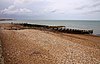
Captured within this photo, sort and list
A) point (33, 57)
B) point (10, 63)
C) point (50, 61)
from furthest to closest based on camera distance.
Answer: point (33, 57) < point (50, 61) < point (10, 63)

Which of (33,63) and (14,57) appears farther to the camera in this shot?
(14,57)

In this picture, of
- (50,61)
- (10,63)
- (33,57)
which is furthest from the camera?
Answer: (33,57)

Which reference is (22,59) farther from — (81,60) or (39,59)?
(81,60)

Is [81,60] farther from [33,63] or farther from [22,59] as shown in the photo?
[22,59]

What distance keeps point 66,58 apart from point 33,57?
284 centimetres

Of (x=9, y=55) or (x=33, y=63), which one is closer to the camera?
(x=33, y=63)

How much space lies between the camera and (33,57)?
10883mm

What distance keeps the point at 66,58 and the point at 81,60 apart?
1.26 m

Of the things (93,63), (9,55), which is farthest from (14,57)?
(93,63)

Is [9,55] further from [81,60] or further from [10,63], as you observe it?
[81,60]

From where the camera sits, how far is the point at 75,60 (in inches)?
417

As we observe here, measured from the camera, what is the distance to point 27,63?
9562mm

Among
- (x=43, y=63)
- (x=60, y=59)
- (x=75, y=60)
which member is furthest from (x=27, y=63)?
(x=75, y=60)

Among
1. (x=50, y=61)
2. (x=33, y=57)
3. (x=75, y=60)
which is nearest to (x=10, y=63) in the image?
(x=33, y=57)
